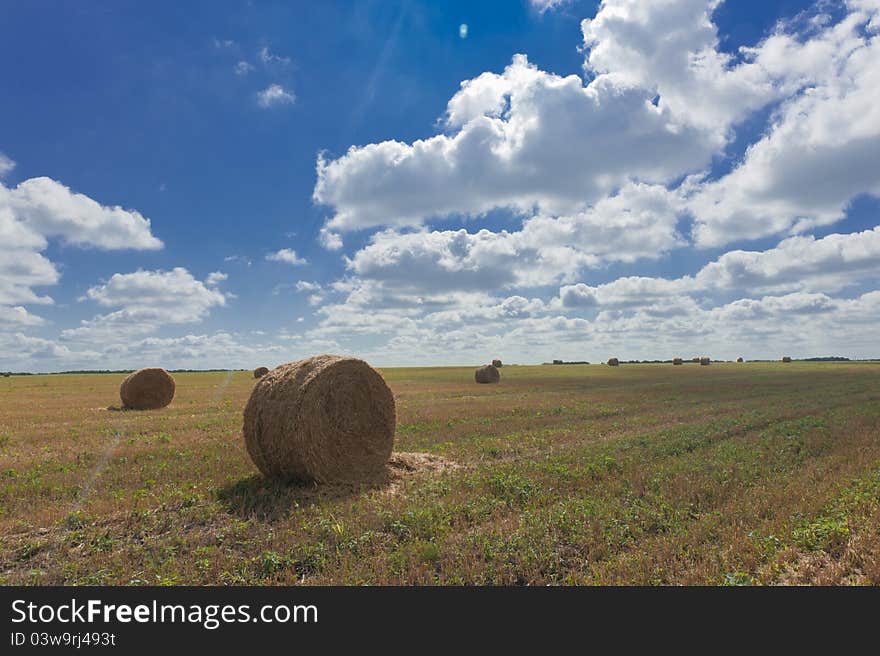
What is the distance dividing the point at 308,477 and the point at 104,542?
3.79 m

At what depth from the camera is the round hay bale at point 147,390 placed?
26516mm

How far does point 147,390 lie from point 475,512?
25.2 meters

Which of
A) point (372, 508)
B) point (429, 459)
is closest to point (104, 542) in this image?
point (372, 508)

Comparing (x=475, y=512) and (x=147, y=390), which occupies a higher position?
(x=147, y=390)

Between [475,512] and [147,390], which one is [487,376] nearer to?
[147,390]

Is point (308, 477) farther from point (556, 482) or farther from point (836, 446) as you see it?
point (836, 446)

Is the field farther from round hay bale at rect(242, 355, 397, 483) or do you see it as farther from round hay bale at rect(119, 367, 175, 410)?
round hay bale at rect(119, 367, 175, 410)

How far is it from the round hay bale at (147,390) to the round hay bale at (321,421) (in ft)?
62.8

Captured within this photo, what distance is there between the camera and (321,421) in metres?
10.7

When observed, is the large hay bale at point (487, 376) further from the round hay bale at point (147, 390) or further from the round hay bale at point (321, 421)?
A: the round hay bale at point (321, 421)

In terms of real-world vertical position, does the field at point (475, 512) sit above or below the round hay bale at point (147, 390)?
below

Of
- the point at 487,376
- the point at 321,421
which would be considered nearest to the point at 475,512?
the point at 321,421

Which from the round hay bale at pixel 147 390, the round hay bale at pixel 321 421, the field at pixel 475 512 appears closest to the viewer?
the field at pixel 475 512

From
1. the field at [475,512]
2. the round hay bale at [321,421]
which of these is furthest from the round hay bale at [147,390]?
the round hay bale at [321,421]
